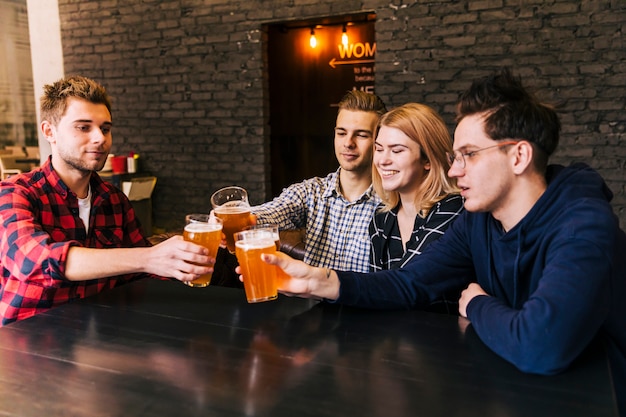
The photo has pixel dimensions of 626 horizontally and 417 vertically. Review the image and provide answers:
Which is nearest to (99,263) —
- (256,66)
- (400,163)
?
(400,163)

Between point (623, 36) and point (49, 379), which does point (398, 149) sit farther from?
point (623, 36)

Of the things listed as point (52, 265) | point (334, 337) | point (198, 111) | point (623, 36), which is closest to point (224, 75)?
point (198, 111)

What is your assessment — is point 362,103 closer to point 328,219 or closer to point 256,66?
point 328,219

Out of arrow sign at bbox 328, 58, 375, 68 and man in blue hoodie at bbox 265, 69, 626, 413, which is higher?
arrow sign at bbox 328, 58, 375, 68

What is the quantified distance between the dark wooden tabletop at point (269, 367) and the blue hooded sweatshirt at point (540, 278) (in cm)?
6

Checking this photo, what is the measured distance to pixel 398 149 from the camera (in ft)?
6.58

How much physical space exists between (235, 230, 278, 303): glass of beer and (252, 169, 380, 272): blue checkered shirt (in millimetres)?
959

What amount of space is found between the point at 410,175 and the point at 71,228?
1238 millimetres

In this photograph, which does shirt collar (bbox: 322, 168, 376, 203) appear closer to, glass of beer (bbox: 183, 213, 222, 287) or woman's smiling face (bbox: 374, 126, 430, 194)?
woman's smiling face (bbox: 374, 126, 430, 194)

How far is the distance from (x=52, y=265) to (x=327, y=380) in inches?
37.7

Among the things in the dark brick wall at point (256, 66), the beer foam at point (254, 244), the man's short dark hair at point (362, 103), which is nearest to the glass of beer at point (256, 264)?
the beer foam at point (254, 244)

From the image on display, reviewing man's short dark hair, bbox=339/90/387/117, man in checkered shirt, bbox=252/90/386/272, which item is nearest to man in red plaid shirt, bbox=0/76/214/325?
man in checkered shirt, bbox=252/90/386/272

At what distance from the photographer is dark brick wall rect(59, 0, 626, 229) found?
4.35 meters

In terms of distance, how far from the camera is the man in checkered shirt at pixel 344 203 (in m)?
2.40
